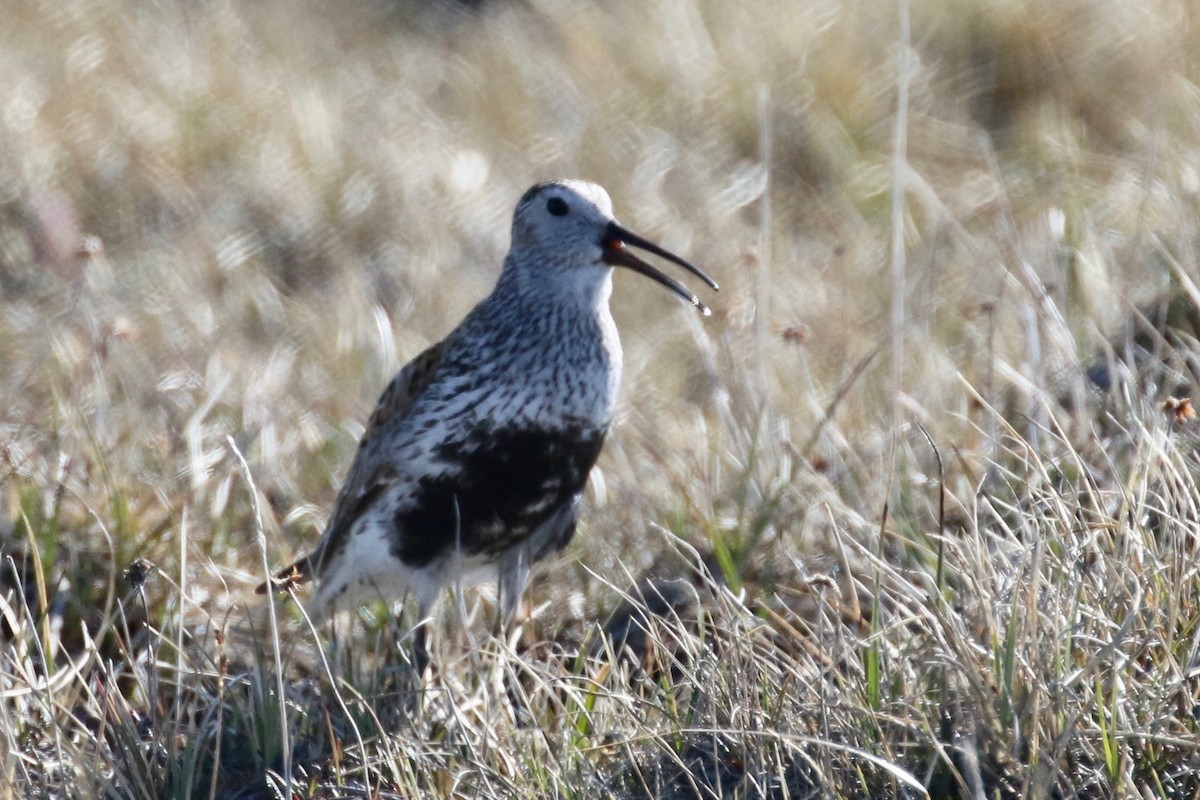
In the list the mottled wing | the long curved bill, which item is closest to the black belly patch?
the mottled wing

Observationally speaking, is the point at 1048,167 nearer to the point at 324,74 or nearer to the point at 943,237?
the point at 943,237

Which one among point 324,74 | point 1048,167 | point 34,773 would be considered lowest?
point 1048,167

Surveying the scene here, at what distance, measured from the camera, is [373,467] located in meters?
4.58

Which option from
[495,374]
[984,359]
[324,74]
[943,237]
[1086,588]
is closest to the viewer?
[1086,588]

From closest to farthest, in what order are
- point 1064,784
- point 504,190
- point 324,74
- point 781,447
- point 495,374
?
point 1064,784 → point 495,374 → point 781,447 → point 504,190 → point 324,74

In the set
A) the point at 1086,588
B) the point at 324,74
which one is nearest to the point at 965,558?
the point at 1086,588

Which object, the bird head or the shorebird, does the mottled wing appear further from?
the bird head

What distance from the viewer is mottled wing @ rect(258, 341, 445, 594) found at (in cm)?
453

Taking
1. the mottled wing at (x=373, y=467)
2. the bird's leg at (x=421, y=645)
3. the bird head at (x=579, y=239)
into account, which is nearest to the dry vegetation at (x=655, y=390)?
the bird's leg at (x=421, y=645)

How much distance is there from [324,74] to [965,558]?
19.9ft

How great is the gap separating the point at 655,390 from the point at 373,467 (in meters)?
1.57

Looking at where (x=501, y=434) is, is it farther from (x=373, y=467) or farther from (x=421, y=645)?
(x=421, y=645)

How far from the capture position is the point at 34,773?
360cm

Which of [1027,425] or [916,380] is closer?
[1027,425]
